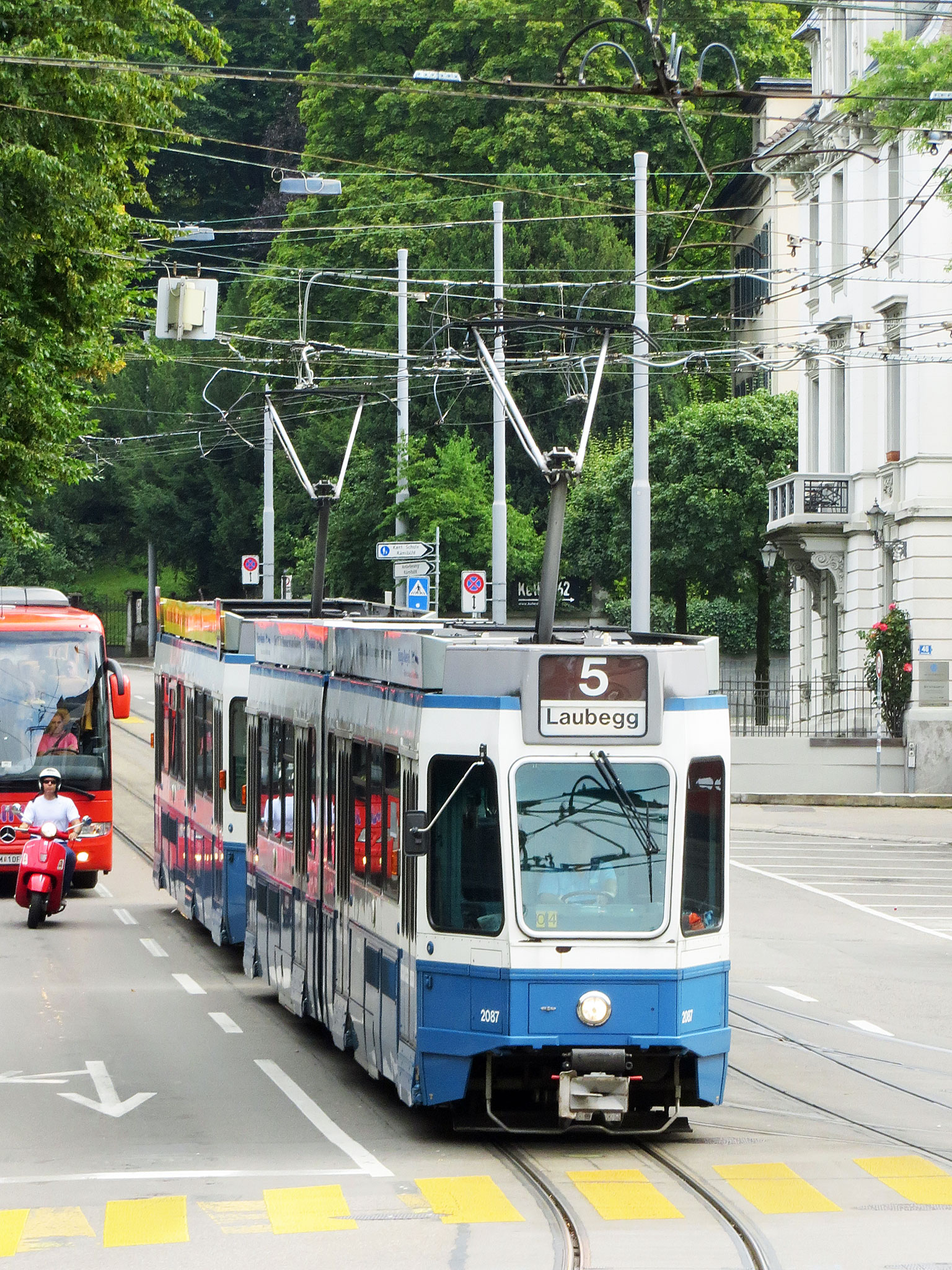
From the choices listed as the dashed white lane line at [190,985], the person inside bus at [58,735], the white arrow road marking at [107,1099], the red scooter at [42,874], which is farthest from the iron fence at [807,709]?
the white arrow road marking at [107,1099]

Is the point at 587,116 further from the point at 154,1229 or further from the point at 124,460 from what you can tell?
the point at 154,1229

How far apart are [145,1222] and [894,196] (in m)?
33.1

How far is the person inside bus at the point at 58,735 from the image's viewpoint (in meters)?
24.2

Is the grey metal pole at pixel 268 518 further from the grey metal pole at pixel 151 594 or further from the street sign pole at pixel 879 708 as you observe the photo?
the street sign pole at pixel 879 708

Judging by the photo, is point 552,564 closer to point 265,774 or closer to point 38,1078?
point 265,774

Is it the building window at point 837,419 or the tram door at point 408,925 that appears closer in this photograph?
the tram door at point 408,925

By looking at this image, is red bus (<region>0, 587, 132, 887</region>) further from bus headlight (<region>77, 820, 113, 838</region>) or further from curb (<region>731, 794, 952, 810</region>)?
curb (<region>731, 794, 952, 810</region>)

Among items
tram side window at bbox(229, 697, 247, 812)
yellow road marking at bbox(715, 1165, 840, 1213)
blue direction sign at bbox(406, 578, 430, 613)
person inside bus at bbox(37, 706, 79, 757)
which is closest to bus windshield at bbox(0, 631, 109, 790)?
person inside bus at bbox(37, 706, 79, 757)

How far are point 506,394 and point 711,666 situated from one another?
26.7ft

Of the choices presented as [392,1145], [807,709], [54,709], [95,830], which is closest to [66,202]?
[54,709]

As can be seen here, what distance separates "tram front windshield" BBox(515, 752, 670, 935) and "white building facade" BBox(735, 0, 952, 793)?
24.2m

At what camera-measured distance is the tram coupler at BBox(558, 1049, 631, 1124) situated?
1005 cm

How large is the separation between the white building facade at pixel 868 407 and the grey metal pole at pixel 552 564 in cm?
2132

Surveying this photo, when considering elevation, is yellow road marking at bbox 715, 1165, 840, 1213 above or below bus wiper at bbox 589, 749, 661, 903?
below
